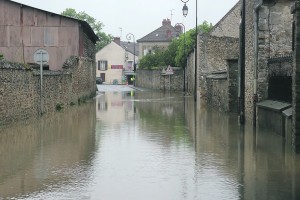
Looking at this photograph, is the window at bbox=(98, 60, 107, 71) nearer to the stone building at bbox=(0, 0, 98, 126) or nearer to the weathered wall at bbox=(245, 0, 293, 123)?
the stone building at bbox=(0, 0, 98, 126)

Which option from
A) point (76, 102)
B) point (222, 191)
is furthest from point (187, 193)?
point (76, 102)

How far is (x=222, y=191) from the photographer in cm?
805

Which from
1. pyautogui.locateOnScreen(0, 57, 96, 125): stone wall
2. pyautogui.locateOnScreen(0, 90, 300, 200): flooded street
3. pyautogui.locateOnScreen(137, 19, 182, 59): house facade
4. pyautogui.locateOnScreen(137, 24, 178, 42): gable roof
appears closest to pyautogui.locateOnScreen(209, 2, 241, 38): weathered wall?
pyautogui.locateOnScreen(0, 57, 96, 125): stone wall

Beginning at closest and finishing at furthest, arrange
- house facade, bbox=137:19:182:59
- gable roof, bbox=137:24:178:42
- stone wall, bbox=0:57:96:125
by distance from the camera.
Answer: stone wall, bbox=0:57:96:125
gable roof, bbox=137:24:178:42
house facade, bbox=137:19:182:59

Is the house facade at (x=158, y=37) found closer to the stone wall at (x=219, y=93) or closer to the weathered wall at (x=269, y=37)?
the stone wall at (x=219, y=93)

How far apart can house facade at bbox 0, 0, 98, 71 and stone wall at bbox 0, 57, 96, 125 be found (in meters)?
3.38

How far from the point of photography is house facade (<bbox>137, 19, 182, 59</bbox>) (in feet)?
335

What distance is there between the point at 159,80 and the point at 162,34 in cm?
3664

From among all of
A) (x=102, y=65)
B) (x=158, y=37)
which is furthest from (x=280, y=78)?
(x=102, y=65)

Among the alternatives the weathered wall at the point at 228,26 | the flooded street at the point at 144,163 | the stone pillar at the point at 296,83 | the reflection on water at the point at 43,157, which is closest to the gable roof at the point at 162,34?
the weathered wall at the point at 228,26

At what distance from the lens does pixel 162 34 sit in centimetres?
10369

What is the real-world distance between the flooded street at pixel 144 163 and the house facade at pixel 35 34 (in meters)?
18.2

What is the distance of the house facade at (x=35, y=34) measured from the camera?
115 ft

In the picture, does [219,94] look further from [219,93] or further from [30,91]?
[30,91]
